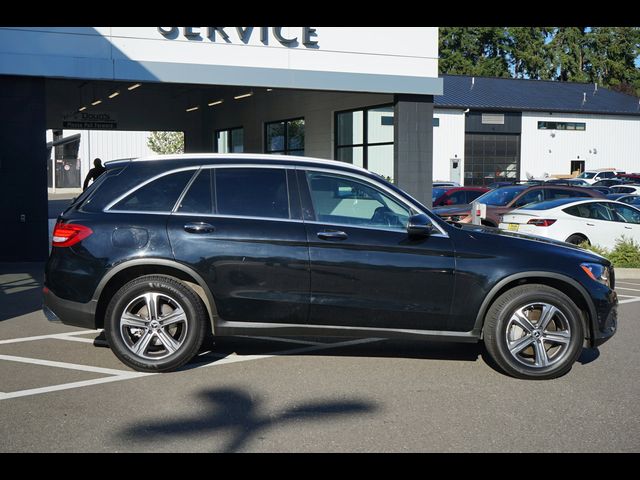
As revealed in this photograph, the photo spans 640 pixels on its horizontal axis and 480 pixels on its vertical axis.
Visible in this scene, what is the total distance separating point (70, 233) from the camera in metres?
6.55

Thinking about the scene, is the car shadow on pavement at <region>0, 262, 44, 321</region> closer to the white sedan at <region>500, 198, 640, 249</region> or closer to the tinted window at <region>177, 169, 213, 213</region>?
the tinted window at <region>177, 169, 213, 213</region>

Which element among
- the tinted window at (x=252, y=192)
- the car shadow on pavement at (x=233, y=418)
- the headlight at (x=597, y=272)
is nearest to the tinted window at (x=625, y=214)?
the headlight at (x=597, y=272)

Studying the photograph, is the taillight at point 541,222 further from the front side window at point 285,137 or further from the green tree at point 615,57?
the green tree at point 615,57

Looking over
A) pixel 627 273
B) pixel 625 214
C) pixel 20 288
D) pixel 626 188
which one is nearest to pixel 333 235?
pixel 20 288

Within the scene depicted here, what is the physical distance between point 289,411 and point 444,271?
1.91 meters

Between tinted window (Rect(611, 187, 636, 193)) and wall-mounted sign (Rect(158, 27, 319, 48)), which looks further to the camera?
tinted window (Rect(611, 187, 636, 193))

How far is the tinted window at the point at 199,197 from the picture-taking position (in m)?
6.69

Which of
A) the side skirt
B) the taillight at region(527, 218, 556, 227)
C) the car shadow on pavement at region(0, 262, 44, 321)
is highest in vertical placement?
the taillight at region(527, 218, 556, 227)

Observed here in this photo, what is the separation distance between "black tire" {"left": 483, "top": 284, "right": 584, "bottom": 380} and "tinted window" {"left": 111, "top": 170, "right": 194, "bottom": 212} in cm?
295

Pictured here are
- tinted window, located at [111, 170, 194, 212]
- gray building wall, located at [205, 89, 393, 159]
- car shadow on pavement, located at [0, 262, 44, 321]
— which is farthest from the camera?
gray building wall, located at [205, 89, 393, 159]

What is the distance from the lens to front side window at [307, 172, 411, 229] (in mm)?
6676

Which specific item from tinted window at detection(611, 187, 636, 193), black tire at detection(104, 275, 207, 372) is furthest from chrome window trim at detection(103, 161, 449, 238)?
tinted window at detection(611, 187, 636, 193)

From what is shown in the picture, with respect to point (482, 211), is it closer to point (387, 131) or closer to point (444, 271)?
point (387, 131)

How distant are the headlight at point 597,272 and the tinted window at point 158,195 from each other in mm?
3625
